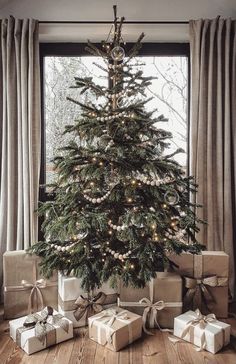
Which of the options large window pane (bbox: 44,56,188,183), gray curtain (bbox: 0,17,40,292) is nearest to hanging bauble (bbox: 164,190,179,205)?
large window pane (bbox: 44,56,188,183)

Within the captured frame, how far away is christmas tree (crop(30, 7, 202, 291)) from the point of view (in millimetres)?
2061

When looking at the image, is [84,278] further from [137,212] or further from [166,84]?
[166,84]

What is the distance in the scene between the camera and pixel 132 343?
7.02 ft

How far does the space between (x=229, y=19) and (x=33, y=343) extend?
2.57 m

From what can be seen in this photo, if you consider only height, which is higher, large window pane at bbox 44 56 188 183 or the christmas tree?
large window pane at bbox 44 56 188 183

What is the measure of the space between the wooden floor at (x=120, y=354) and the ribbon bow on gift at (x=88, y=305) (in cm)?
17

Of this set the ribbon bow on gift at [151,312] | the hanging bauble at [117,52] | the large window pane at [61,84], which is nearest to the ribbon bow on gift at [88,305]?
the ribbon bow on gift at [151,312]

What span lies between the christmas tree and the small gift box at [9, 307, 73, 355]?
27 cm

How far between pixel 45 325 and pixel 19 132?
1.42 m

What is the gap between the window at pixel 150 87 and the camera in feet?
9.78

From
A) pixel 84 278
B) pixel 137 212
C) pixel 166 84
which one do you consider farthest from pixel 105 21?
pixel 84 278

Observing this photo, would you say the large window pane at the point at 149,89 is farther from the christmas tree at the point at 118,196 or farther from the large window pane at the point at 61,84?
the christmas tree at the point at 118,196

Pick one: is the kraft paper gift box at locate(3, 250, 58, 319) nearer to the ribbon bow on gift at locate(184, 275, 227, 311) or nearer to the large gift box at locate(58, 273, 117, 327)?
the large gift box at locate(58, 273, 117, 327)

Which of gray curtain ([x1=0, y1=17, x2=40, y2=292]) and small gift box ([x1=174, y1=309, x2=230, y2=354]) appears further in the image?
→ gray curtain ([x1=0, y1=17, x2=40, y2=292])
